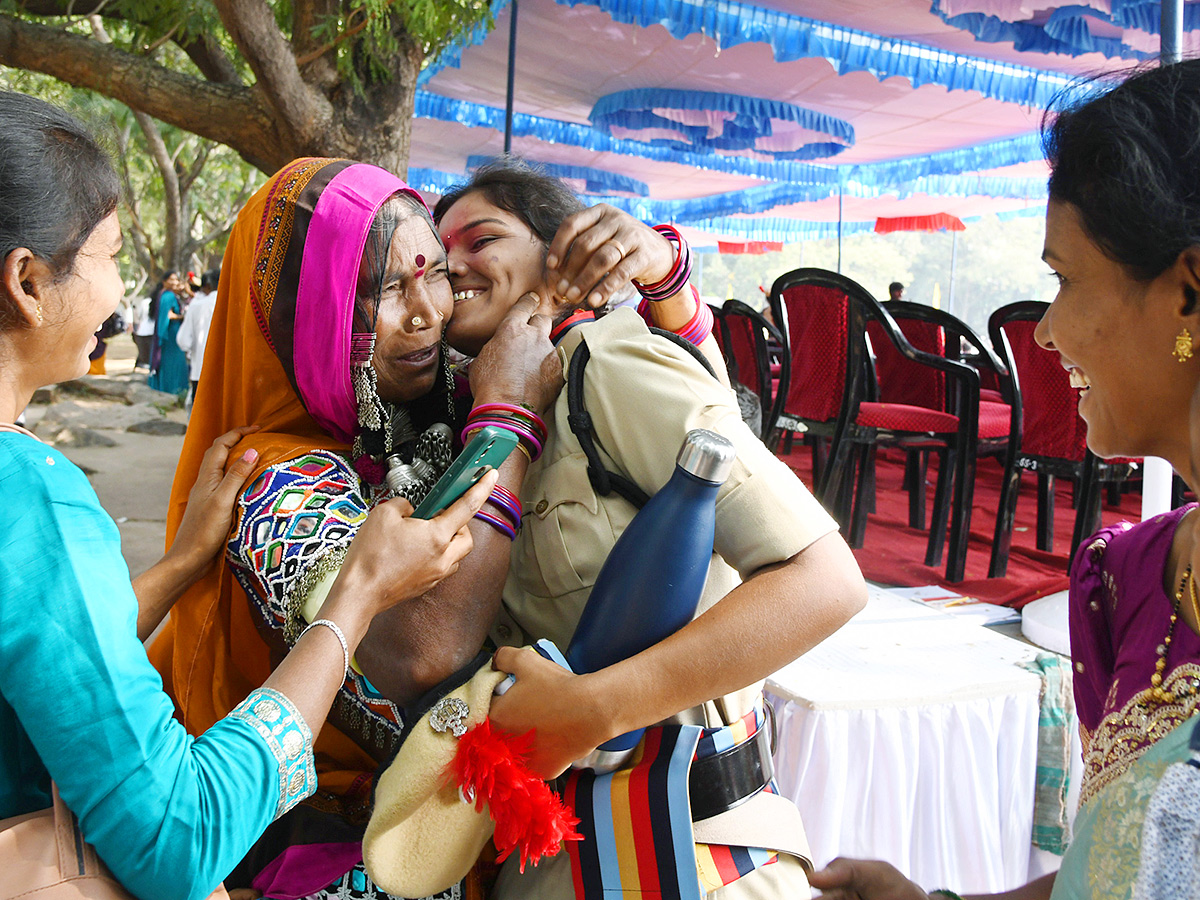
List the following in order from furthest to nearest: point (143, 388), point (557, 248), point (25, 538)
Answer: point (143, 388) < point (557, 248) < point (25, 538)

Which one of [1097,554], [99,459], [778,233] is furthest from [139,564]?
[778,233]

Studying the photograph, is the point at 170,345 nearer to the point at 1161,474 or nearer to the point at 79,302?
the point at 1161,474

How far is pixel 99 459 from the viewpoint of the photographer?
8.47 metres

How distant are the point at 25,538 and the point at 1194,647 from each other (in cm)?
126

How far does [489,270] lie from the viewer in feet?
5.32

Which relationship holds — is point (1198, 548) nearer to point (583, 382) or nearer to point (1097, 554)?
point (1097, 554)

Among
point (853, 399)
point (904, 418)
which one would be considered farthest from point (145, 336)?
point (904, 418)

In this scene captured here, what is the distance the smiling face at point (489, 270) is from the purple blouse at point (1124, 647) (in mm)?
1026

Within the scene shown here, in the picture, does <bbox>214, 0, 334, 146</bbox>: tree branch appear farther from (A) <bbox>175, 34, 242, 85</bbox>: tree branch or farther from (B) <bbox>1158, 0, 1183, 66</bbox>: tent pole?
(B) <bbox>1158, 0, 1183, 66</bbox>: tent pole

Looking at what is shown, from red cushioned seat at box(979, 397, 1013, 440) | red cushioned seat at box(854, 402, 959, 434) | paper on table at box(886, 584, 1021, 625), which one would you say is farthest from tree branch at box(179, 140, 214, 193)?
paper on table at box(886, 584, 1021, 625)

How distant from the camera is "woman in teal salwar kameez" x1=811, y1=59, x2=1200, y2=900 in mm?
917

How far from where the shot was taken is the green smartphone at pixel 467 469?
1.16 m

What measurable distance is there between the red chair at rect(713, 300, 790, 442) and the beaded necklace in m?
4.17

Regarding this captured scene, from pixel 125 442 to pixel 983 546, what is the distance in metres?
8.69
